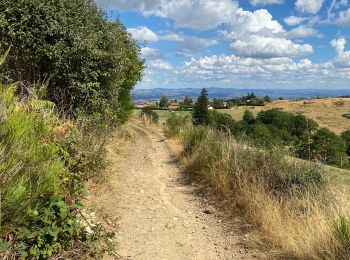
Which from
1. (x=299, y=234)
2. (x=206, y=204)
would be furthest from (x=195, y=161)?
(x=299, y=234)

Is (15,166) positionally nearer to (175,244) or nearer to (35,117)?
(35,117)

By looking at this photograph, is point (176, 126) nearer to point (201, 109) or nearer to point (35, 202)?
point (201, 109)

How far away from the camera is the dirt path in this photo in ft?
17.1

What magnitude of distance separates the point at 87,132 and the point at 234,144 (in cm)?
329

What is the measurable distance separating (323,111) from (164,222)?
5148 cm

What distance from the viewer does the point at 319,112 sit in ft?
172

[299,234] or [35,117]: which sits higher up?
[35,117]

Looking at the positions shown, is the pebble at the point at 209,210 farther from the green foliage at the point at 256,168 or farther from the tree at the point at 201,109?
the tree at the point at 201,109

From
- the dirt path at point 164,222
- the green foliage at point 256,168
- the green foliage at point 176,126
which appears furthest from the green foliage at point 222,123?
the dirt path at point 164,222

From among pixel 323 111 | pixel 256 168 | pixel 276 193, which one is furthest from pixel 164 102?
pixel 276 193

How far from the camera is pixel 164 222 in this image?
6.36m

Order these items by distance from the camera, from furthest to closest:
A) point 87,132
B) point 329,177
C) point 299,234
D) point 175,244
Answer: point 87,132
point 329,177
point 175,244
point 299,234

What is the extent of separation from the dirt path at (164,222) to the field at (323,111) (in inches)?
1293

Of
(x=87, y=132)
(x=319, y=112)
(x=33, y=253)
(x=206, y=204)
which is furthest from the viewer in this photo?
(x=319, y=112)
